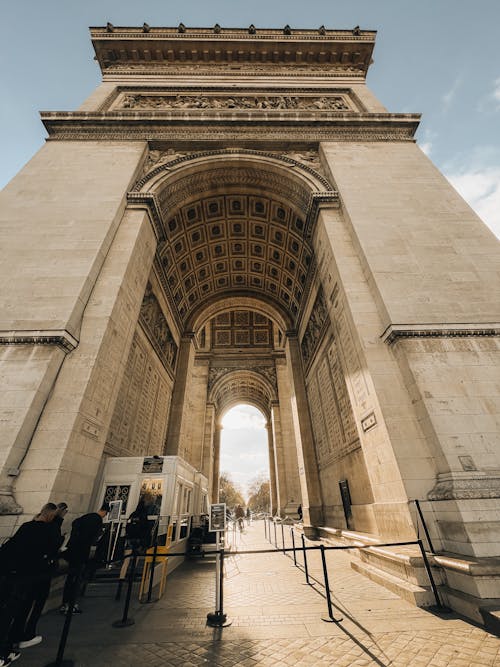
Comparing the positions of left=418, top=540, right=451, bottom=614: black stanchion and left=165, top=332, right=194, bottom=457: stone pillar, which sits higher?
left=165, top=332, right=194, bottom=457: stone pillar

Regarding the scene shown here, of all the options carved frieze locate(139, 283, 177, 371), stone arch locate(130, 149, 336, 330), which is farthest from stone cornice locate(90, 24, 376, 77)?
carved frieze locate(139, 283, 177, 371)

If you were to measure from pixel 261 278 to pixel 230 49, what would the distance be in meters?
12.8

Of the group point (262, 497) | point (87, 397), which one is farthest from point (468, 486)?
point (262, 497)

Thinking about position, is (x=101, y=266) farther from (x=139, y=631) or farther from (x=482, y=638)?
(x=482, y=638)

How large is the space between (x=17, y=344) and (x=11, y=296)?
147 centimetres

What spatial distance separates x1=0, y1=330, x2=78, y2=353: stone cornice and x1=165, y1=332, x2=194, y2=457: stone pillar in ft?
25.6

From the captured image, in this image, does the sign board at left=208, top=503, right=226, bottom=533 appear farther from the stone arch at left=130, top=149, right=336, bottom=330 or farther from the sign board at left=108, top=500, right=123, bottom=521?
the stone arch at left=130, top=149, right=336, bottom=330

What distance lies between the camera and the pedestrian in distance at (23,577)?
2.78m

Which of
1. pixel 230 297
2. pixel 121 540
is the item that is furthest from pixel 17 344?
pixel 230 297

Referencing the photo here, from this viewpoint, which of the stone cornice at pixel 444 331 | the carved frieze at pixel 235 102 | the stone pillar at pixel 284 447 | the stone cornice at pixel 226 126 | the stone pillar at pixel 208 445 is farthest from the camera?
the stone pillar at pixel 208 445

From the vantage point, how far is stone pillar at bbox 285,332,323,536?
11.9 meters

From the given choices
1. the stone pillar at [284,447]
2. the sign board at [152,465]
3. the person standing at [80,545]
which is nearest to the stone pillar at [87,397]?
the person standing at [80,545]

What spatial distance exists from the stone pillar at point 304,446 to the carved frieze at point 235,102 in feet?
36.6

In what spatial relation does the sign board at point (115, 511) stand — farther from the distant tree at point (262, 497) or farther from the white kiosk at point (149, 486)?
the distant tree at point (262, 497)
